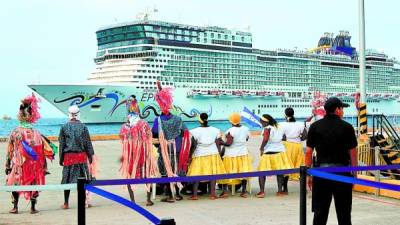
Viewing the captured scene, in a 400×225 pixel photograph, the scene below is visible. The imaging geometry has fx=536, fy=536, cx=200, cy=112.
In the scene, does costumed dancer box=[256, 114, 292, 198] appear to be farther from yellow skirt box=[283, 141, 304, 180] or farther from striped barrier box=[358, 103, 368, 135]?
striped barrier box=[358, 103, 368, 135]

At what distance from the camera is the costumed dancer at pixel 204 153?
319 inches

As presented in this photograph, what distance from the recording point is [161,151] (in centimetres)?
799

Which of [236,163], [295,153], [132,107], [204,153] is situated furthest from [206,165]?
[295,153]

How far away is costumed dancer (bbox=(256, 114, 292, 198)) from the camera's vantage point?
827 centimetres

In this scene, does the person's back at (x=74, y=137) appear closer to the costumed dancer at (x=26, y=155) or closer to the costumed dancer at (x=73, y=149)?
the costumed dancer at (x=73, y=149)

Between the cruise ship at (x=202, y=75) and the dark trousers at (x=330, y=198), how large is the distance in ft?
144

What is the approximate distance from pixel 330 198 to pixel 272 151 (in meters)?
3.39

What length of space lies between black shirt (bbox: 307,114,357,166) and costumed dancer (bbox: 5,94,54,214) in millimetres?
3894

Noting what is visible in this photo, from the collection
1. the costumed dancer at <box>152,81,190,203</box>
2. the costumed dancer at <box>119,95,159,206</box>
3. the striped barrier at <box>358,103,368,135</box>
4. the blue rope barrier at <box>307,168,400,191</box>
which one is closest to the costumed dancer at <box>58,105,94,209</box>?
the costumed dancer at <box>119,95,159,206</box>

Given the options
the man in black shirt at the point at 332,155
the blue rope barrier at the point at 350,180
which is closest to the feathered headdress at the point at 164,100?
the man in black shirt at the point at 332,155

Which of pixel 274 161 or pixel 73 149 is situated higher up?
pixel 73 149

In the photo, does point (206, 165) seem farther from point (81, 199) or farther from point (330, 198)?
point (81, 199)

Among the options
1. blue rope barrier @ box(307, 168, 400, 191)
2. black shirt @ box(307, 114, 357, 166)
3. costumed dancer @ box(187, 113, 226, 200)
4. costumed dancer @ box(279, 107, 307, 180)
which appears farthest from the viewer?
costumed dancer @ box(279, 107, 307, 180)

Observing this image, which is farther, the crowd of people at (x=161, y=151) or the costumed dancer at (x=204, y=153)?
the costumed dancer at (x=204, y=153)
